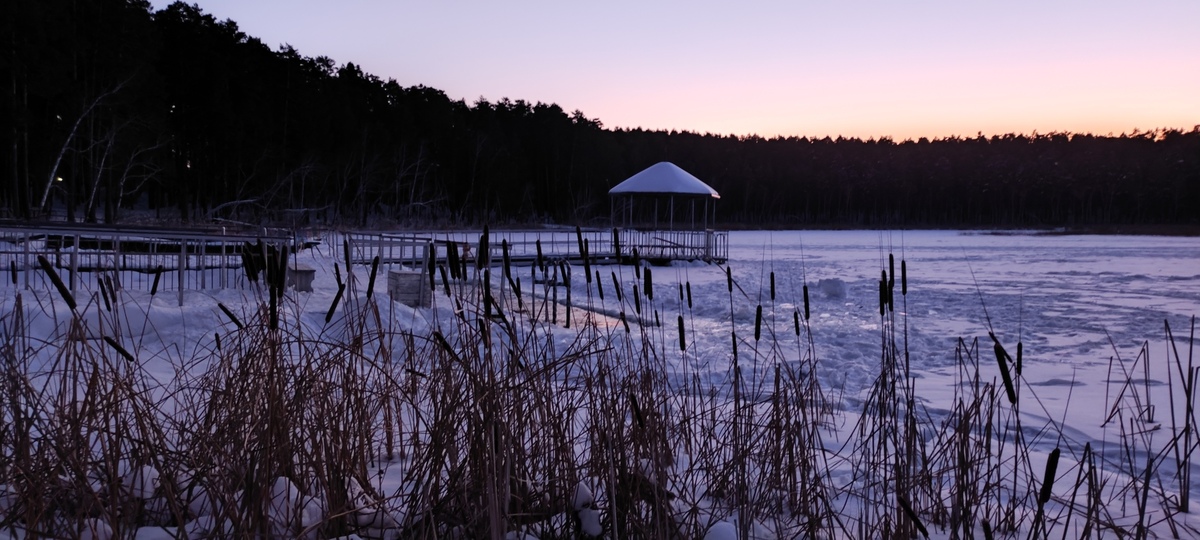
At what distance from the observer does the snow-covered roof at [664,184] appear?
75.2ft

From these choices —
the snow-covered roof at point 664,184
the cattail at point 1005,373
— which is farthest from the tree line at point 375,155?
the snow-covered roof at point 664,184

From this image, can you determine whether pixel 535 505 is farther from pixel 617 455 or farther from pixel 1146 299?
pixel 1146 299

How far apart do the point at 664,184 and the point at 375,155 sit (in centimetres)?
2090

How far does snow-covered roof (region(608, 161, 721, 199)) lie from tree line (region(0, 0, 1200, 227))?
3966mm

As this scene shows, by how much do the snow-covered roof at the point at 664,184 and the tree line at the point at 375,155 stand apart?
3.97m

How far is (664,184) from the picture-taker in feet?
75.7

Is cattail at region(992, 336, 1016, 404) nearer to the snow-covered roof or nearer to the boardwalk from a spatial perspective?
the boardwalk

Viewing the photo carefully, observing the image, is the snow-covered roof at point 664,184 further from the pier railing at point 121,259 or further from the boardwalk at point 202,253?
the pier railing at point 121,259

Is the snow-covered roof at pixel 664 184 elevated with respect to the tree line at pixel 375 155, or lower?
lower

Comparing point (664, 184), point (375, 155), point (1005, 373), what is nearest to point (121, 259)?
point (664, 184)

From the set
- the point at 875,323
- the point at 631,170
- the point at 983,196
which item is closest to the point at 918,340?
the point at 875,323

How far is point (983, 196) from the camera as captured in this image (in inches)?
3123

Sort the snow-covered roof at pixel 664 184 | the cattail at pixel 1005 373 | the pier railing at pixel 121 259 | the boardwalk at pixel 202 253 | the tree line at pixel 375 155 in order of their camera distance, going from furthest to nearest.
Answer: the tree line at pixel 375 155 → the snow-covered roof at pixel 664 184 → the boardwalk at pixel 202 253 → the pier railing at pixel 121 259 → the cattail at pixel 1005 373

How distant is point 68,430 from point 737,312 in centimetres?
813
